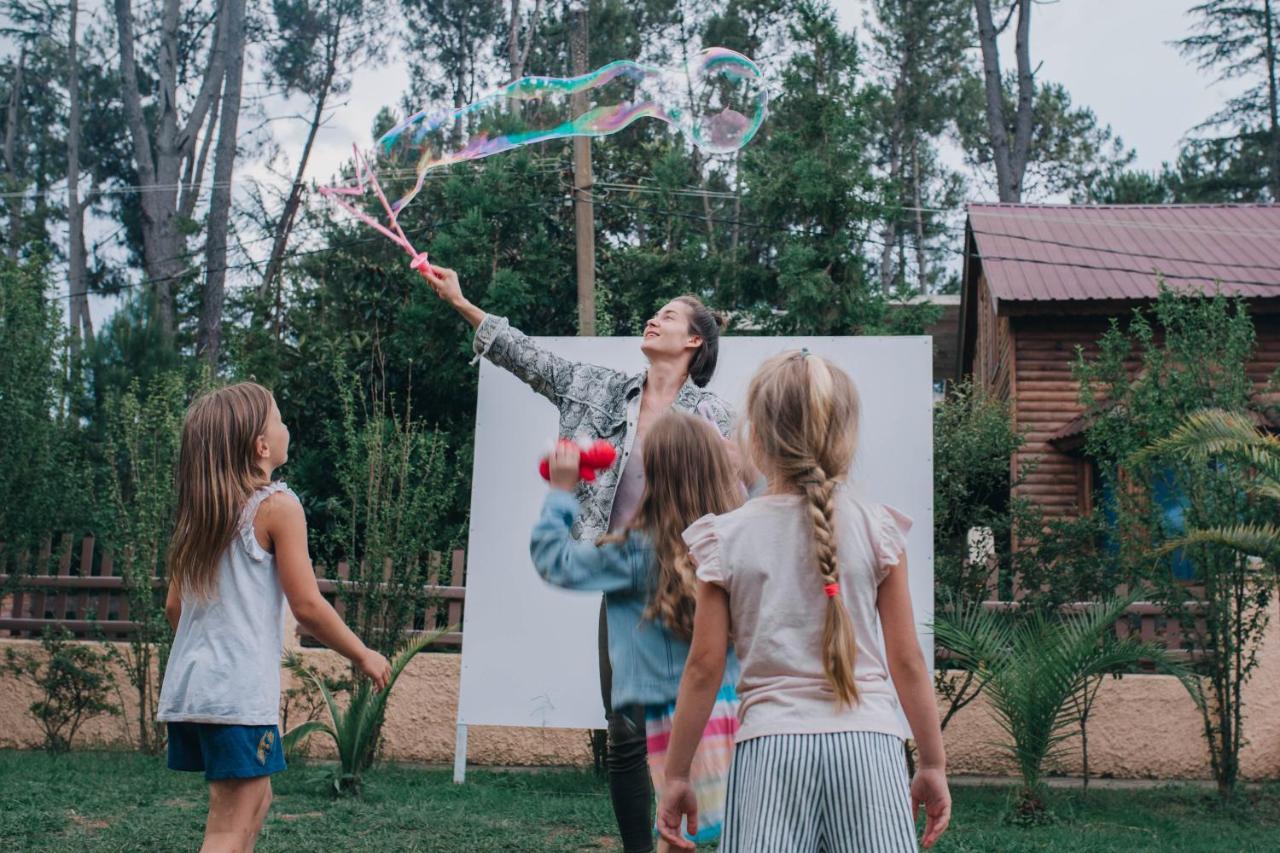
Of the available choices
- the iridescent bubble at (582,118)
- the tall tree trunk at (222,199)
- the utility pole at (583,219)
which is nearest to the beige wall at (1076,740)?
the iridescent bubble at (582,118)

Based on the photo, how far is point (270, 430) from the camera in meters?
3.11

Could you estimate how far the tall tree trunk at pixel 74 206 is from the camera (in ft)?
82.7

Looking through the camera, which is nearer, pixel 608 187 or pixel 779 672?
pixel 779 672

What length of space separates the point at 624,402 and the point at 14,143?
94.0 feet

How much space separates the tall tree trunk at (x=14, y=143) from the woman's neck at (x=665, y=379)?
995 inches

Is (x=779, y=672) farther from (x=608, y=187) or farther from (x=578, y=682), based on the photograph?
(x=608, y=187)

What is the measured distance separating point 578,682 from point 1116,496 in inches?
131

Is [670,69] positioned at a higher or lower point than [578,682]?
higher

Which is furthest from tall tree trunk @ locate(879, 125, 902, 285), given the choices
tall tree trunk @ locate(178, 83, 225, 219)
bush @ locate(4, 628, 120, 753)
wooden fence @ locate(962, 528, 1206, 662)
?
bush @ locate(4, 628, 120, 753)

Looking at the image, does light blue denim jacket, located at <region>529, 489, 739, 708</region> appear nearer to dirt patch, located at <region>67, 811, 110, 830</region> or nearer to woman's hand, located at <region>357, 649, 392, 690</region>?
woman's hand, located at <region>357, 649, 392, 690</region>

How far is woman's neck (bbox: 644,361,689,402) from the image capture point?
13.0 feet

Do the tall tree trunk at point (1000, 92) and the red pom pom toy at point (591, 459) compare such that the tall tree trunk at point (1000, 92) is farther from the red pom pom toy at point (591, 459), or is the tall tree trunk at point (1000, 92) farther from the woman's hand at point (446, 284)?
the red pom pom toy at point (591, 459)

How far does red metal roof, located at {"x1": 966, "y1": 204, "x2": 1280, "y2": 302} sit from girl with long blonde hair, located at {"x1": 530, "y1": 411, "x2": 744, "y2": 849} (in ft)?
37.9

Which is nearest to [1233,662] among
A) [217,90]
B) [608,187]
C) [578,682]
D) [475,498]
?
[578,682]
